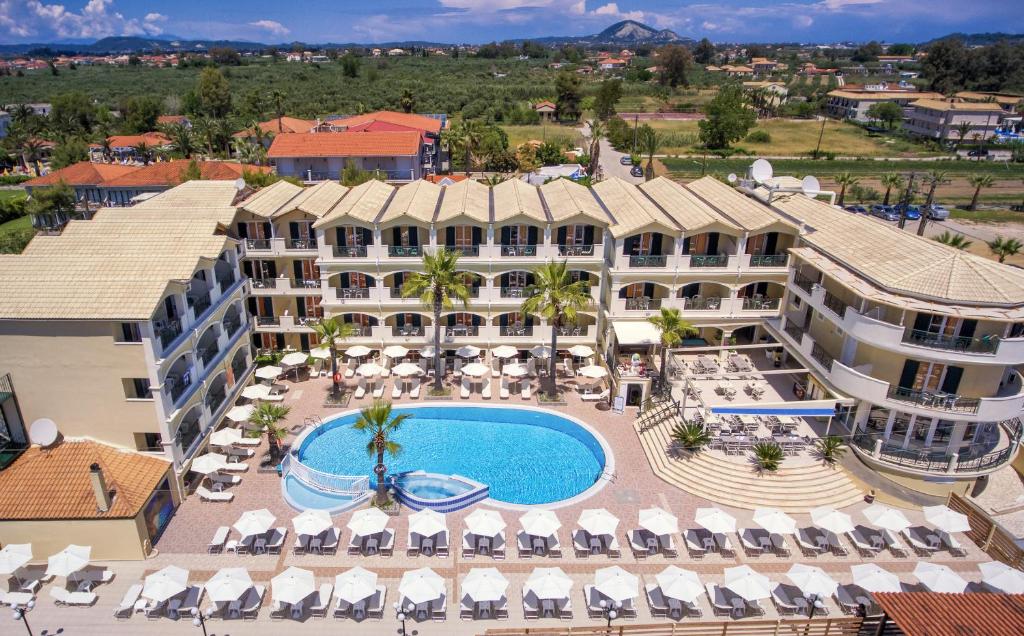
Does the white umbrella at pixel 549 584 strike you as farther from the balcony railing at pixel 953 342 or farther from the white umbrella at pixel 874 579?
the balcony railing at pixel 953 342

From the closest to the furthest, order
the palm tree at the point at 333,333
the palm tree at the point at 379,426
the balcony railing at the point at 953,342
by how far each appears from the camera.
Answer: the palm tree at the point at 379,426 < the balcony railing at the point at 953,342 < the palm tree at the point at 333,333

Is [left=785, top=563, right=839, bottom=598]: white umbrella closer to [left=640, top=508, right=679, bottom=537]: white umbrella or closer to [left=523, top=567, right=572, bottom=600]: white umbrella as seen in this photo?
[left=640, top=508, right=679, bottom=537]: white umbrella

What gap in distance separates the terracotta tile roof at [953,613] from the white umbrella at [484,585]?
38.8 ft

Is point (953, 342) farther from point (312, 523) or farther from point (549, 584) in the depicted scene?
point (312, 523)

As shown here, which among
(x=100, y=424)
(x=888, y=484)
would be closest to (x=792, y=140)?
(x=888, y=484)

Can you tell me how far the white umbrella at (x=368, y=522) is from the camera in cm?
2358

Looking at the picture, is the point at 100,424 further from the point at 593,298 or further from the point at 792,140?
the point at 792,140

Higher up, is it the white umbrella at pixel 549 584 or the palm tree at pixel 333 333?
the palm tree at pixel 333 333

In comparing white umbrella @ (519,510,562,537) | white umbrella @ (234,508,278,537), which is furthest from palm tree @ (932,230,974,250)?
white umbrella @ (234,508,278,537)

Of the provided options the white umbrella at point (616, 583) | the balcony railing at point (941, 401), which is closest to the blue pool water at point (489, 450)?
the white umbrella at point (616, 583)

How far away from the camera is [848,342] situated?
96.5 feet

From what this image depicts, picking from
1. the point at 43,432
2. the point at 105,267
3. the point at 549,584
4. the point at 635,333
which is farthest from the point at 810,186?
the point at 43,432

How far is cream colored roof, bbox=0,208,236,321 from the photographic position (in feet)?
78.1

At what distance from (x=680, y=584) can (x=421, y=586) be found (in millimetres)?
8974
